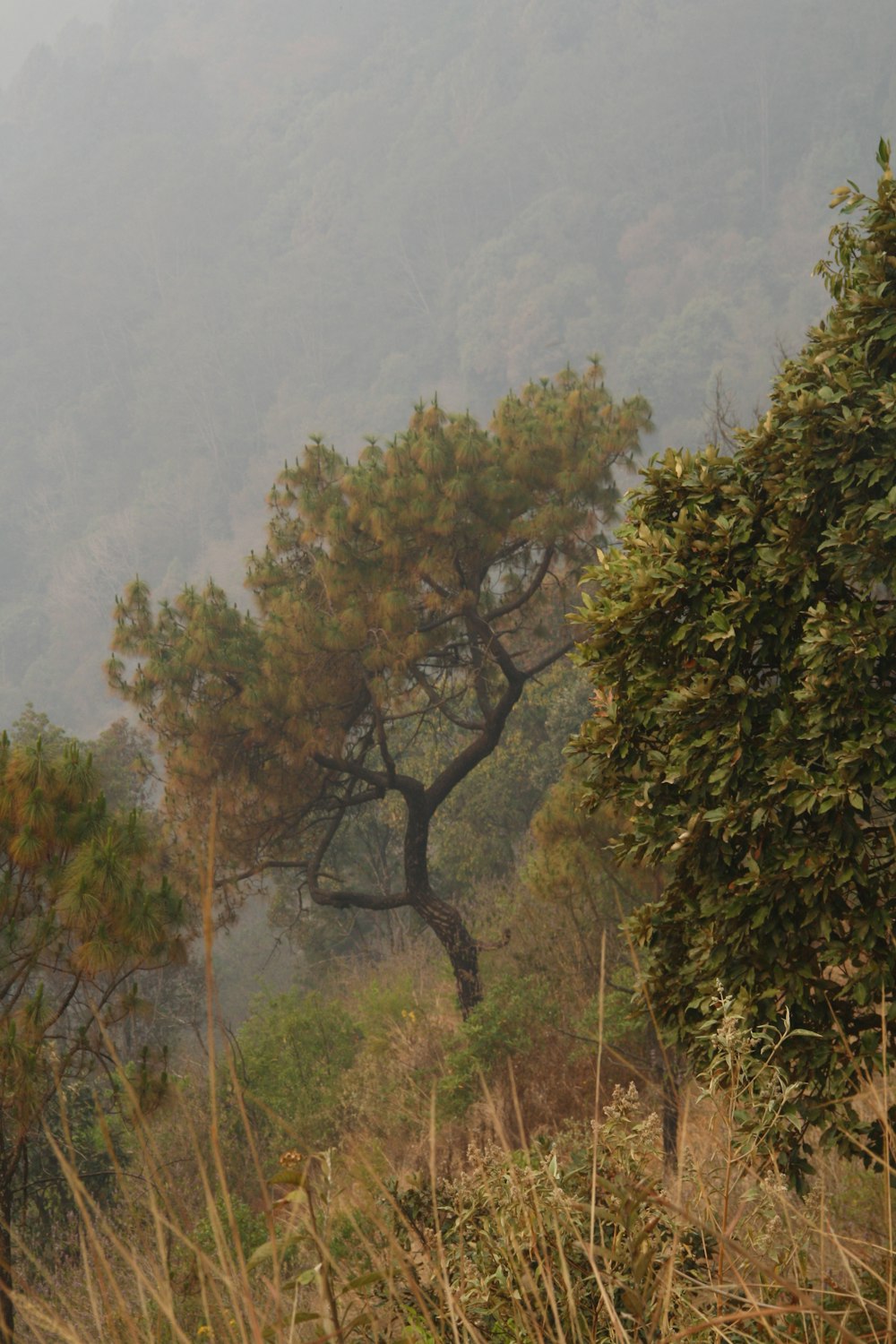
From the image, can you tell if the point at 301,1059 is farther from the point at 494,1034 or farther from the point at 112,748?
the point at 112,748

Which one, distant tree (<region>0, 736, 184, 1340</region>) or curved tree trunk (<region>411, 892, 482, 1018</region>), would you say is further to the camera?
curved tree trunk (<region>411, 892, 482, 1018</region>)

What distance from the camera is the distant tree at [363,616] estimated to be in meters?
11.2

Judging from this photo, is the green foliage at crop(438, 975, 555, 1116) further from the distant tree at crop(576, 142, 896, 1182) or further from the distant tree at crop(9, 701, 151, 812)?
the distant tree at crop(9, 701, 151, 812)

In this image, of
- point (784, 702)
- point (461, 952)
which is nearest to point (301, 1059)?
point (461, 952)

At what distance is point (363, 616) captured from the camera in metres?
11.4

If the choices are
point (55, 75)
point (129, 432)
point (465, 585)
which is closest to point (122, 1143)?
point (465, 585)

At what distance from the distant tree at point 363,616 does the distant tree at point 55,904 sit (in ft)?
16.3

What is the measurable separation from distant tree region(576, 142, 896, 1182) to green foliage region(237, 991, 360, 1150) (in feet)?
29.7

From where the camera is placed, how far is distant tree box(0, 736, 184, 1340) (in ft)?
18.0

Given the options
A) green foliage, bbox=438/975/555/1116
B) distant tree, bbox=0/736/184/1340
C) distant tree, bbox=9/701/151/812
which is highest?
distant tree, bbox=9/701/151/812

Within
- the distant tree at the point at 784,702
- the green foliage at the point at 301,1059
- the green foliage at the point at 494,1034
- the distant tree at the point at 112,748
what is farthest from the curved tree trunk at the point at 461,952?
the distant tree at the point at 112,748

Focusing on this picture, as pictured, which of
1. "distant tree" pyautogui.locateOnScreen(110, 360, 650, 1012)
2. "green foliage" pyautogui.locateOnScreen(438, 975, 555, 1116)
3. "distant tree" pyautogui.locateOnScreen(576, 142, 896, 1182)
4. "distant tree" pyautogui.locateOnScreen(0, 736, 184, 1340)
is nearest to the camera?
"distant tree" pyautogui.locateOnScreen(576, 142, 896, 1182)

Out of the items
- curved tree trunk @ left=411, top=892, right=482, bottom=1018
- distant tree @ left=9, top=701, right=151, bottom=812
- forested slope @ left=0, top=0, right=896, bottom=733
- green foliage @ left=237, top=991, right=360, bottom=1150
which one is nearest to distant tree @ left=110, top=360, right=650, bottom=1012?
curved tree trunk @ left=411, top=892, right=482, bottom=1018

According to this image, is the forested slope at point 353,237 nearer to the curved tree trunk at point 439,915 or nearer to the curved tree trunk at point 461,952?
the curved tree trunk at point 439,915
